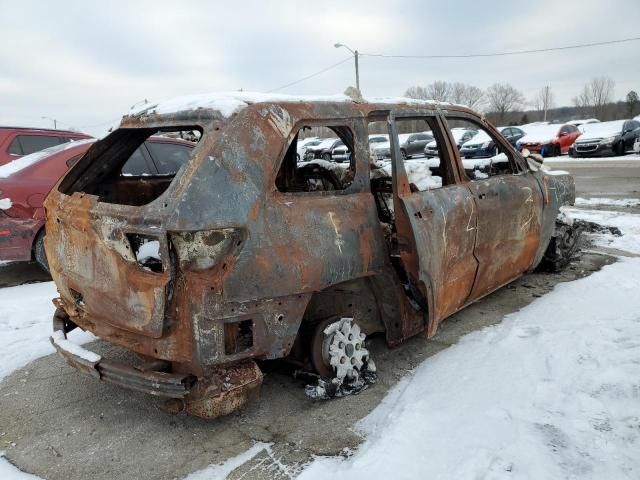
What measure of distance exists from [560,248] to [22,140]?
7.21m

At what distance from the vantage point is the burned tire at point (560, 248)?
572 cm

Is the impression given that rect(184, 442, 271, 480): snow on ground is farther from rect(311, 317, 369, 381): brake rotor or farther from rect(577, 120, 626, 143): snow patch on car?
rect(577, 120, 626, 143): snow patch on car

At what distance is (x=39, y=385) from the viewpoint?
368cm

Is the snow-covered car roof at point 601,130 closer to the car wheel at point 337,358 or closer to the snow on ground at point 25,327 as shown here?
the car wheel at point 337,358

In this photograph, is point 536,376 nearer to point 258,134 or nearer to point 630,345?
point 630,345

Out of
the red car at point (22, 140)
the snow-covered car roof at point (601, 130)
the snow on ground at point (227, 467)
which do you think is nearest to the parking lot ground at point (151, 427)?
the snow on ground at point (227, 467)

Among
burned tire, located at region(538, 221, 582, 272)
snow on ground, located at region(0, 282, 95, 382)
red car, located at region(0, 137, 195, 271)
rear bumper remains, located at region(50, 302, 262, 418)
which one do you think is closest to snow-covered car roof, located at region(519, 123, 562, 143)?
burned tire, located at region(538, 221, 582, 272)

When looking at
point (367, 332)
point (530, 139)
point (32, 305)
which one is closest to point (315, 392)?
point (367, 332)

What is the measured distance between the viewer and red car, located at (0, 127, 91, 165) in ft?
23.7

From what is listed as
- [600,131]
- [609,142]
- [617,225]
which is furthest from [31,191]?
[600,131]

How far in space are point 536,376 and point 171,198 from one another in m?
Result: 2.47

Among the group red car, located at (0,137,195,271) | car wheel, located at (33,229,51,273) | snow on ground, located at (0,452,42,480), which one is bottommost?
snow on ground, located at (0,452,42,480)

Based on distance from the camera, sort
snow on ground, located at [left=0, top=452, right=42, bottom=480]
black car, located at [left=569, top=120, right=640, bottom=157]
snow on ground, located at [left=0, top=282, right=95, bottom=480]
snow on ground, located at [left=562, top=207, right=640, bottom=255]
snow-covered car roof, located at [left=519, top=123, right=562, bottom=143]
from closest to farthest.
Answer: snow on ground, located at [left=0, top=452, right=42, bottom=480]
snow on ground, located at [left=0, top=282, right=95, bottom=480]
snow on ground, located at [left=562, top=207, right=640, bottom=255]
black car, located at [left=569, top=120, right=640, bottom=157]
snow-covered car roof, located at [left=519, top=123, right=562, bottom=143]

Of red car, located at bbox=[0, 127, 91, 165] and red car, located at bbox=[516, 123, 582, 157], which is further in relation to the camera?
red car, located at bbox=[516, 123, 582, 157]
